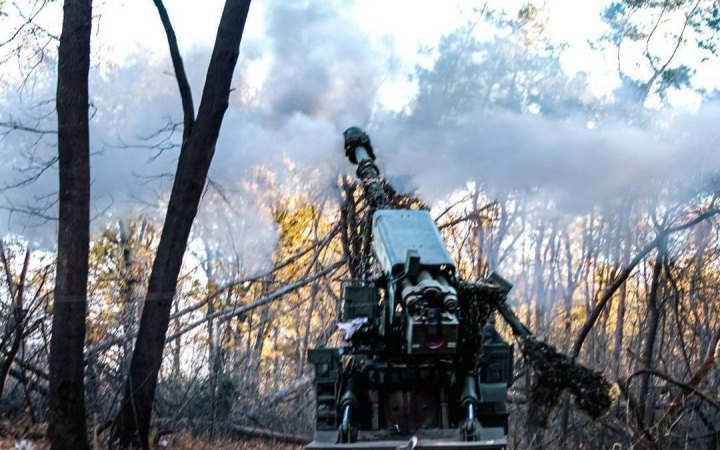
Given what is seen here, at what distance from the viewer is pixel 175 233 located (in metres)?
11.7

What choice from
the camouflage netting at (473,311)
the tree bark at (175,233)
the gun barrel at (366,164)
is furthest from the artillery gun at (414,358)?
the tree bark at (175,233)

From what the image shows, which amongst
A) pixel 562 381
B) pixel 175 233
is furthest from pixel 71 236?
pixel 562 381

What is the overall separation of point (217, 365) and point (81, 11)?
7079 mm

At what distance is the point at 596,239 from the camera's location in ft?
77.3

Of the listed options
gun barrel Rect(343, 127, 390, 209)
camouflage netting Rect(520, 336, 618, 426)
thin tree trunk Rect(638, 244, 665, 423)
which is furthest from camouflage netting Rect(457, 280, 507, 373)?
thin tree trunk Rect(638, 244, 665, 423)

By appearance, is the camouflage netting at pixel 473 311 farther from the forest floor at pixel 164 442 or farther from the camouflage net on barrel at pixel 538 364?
the forest floor at pixel 164 442

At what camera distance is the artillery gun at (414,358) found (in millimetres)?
9492

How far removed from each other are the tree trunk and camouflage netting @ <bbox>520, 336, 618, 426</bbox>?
541 centimetres

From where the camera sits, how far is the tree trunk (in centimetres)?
1023

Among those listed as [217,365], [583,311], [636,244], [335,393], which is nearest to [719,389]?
[636,244]

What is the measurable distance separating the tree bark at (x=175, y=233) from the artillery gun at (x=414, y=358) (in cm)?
201

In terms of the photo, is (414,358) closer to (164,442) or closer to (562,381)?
(562,381)

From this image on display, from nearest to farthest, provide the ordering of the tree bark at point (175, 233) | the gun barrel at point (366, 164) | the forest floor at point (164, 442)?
the forest floor at point (164, 442) < the tree bark at point (175, 233) < the gun barrel at point (366, 164)

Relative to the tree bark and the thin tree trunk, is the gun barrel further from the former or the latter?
the thin tree trunk
